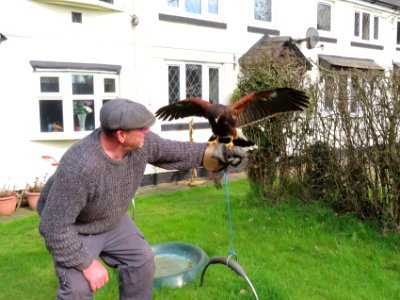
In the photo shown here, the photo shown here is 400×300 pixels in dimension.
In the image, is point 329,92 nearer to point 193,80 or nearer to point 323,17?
point 193,80

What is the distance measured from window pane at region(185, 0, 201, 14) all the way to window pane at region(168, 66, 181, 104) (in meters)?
1.67

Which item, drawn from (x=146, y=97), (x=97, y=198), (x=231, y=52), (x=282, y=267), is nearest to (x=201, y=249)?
(x=282, y=267)

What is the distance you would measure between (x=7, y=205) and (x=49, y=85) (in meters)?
2.71

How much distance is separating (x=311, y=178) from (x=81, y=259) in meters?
4.50

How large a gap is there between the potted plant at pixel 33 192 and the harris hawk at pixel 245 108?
14.5 feet

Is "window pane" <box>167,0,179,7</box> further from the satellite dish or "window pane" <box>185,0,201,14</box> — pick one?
the satellite dish

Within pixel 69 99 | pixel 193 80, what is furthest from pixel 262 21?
pixel 69 99

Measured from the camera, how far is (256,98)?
185 inches

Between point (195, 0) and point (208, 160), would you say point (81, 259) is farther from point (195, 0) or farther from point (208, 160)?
point (195, 0)

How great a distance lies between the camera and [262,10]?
43.3 ft

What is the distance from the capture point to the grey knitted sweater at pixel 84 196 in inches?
104

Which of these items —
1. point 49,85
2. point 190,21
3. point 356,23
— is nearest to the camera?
point 49,85

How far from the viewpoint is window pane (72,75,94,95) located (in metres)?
9.20

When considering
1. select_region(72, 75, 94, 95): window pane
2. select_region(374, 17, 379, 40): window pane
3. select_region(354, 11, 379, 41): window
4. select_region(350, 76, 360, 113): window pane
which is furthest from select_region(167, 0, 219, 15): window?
select_region(374, 17, 379, 40): window pane
